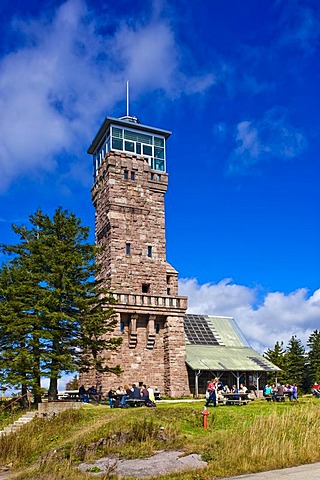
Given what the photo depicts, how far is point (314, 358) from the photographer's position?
54.8 metres

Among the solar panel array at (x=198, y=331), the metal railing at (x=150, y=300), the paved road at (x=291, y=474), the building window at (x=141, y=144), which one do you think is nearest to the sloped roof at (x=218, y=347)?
the solar panel array at (x=198, y=331)

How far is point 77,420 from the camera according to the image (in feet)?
69.9

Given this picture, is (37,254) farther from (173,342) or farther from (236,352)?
(236,352)

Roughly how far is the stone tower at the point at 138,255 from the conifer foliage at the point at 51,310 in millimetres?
6205

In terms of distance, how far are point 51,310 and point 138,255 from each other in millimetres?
12199

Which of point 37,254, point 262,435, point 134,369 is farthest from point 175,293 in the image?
point 262,435

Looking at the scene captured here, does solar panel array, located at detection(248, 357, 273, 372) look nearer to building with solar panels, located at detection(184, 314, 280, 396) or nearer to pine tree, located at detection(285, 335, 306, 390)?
building with solar panels, located at detection(184, 314, 280, 396)

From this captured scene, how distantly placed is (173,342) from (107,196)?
11.5 metres

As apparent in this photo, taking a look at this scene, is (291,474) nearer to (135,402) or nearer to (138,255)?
(135,402)

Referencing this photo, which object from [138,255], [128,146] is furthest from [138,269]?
[128,146]

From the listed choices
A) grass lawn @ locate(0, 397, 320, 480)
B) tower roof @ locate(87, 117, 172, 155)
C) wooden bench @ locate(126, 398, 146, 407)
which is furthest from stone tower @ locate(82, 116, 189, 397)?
grass lawn @ locate(0, 397, 320, 480)

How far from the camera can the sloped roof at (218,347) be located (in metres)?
37.3

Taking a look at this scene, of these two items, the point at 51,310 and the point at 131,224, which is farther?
the point at 131,224

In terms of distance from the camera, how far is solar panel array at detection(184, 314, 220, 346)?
1634 inches
